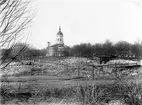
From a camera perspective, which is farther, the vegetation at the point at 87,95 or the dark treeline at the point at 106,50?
the dark treeline at the point at 106,50

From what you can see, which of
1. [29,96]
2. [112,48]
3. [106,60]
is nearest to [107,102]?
[29,96]

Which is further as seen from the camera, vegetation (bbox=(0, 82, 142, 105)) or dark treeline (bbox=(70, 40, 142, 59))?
dark treeline (bbox=(70, 40, 142, 59))

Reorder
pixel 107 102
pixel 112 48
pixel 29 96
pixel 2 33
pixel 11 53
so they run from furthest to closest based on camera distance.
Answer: pixel 112 48 < pixel 29 96 < pixel 107 102 < pixel 11 53 < pixel 2 33

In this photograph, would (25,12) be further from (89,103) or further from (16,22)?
(89,103)

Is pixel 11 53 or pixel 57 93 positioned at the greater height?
pixel 11 53

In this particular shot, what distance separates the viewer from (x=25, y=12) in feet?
18.7

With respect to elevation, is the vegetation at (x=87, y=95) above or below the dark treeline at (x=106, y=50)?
below

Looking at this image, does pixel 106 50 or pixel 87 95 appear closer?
pixel 87 95

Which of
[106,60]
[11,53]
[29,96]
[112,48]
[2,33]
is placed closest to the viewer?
[2,33]

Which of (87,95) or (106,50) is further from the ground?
(106,50)

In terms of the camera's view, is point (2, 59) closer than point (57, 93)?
Yes

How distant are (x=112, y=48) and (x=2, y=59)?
74.2 meters

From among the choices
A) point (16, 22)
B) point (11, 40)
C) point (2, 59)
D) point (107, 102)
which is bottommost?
point (107, 102)

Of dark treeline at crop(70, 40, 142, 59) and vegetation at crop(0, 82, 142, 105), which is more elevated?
dark treeline at crop(70, 40, 142, 59)
